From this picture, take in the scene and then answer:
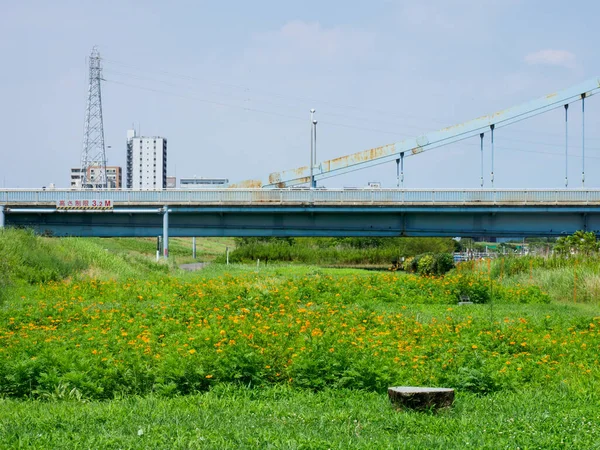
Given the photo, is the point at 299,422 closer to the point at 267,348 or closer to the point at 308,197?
the point at 267,348

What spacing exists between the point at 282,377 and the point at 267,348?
0.61m

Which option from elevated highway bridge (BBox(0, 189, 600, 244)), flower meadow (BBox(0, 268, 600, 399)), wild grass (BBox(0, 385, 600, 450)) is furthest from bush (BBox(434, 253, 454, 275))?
wild grass (BBox(0, 385, 600, 450))

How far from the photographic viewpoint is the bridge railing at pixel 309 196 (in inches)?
1790

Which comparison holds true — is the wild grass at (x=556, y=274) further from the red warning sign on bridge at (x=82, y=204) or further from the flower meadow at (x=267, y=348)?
the red warning sign on bridge at (x=82, y=204)

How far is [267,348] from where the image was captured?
33.2ft

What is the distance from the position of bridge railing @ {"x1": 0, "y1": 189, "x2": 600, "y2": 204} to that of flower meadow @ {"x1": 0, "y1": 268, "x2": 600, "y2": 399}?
28833 mm

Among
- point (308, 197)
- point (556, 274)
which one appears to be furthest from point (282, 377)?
point (308, 197)

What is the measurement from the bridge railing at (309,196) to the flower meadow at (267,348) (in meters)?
28.8

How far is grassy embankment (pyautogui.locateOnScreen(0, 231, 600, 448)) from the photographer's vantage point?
7102 millimetres

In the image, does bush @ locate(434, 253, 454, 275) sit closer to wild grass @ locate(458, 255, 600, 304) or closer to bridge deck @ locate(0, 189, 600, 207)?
wild grass @ locate(458, 255, 600, 304)

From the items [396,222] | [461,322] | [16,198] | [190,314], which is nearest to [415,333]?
[461,322]

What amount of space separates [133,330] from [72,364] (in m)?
2.76

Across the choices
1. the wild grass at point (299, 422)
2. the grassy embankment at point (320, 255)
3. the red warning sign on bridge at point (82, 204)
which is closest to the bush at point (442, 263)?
the grassy embankment at point (320, 255)

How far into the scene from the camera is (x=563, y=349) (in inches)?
451
